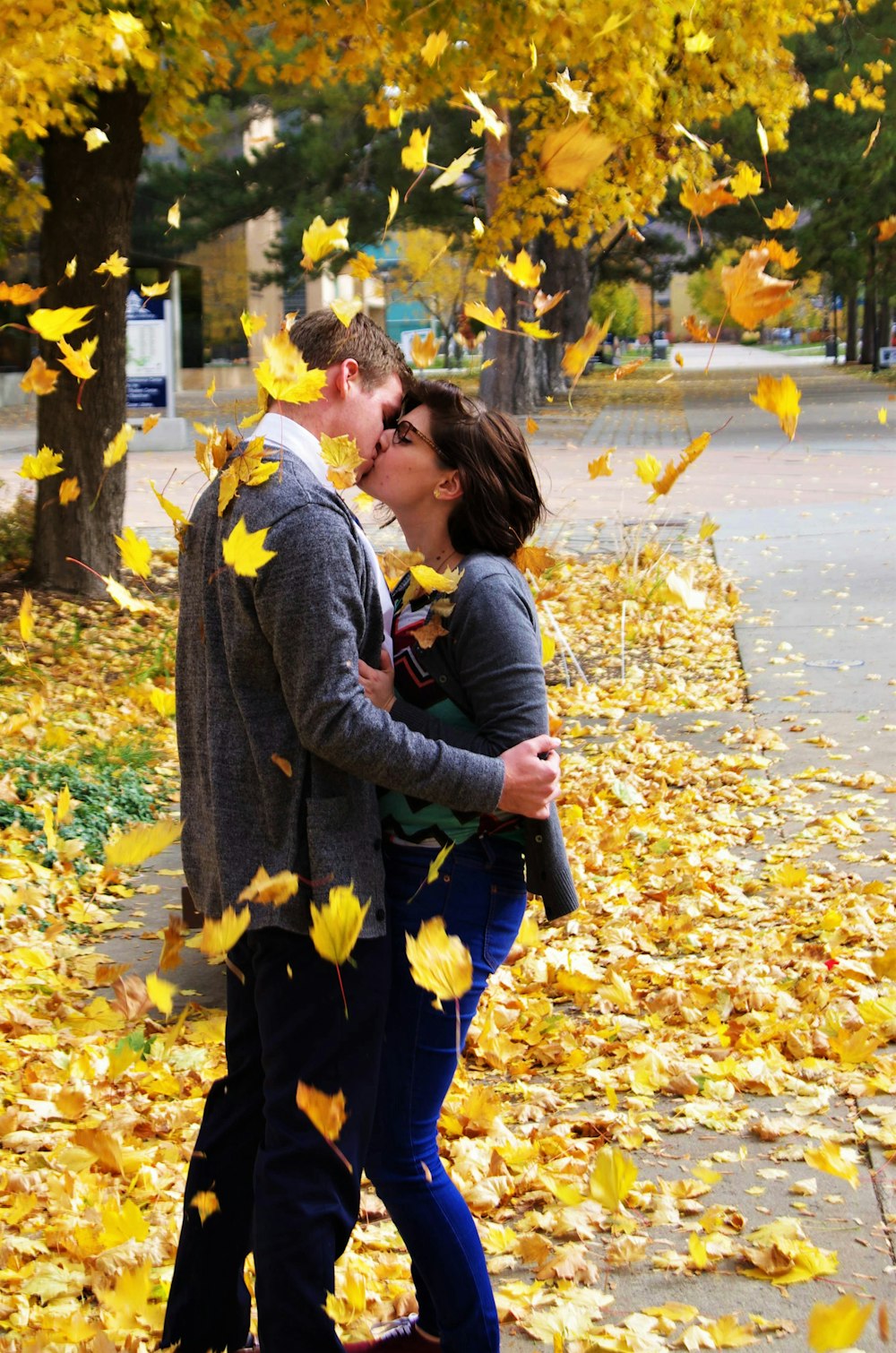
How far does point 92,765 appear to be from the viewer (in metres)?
6.61

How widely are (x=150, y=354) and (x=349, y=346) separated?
20182mm

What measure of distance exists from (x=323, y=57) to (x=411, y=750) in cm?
824

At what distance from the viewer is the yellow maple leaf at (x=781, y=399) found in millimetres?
2570

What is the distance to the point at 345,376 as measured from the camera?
220 centimetres

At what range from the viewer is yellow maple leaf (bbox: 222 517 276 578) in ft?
6.55

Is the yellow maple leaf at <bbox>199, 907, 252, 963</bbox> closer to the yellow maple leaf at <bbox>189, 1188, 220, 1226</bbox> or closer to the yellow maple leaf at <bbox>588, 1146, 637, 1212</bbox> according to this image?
the yellow maple leaf at <bbox>189, 1188, 220, 1226</bbox>

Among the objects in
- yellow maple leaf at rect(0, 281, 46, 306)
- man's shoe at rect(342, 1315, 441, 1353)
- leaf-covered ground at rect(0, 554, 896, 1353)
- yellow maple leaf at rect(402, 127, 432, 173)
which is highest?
yellow maple leaf at rect(402, 127, 432, 173)

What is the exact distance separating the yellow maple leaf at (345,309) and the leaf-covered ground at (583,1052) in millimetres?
1035

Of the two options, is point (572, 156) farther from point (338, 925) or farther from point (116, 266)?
point (338, 925)

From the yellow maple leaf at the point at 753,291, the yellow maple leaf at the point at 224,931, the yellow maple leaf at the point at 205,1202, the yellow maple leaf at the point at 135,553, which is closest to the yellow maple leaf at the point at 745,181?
the yellow maple leaf at the point at 753,291

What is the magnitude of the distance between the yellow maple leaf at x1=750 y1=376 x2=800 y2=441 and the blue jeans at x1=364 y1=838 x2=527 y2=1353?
91 centimetres

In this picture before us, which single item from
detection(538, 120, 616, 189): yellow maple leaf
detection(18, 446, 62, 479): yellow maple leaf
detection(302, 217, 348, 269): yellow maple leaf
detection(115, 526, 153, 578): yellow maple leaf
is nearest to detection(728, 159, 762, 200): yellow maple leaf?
detection(538, 120, 616, 189): yellow maple leaf

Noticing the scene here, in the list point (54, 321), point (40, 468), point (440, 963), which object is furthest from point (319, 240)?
point (40, 468)

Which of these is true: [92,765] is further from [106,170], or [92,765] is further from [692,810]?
[106,170]
